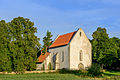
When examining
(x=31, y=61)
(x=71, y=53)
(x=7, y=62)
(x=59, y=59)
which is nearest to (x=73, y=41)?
(x=71, y=53)

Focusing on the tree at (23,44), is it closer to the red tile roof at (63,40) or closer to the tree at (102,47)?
the red tile roof at (63,40)

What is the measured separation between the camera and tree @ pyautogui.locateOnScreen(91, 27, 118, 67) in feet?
235

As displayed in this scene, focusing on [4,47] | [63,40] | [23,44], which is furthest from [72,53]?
[4,47]

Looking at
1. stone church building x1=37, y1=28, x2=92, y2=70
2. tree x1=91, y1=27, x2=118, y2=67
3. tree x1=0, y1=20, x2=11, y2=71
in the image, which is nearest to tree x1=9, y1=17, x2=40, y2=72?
tree x1=0, y1=20, x2=11, y2=71

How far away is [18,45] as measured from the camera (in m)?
54.6

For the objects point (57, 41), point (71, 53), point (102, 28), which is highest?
point (102, 28)

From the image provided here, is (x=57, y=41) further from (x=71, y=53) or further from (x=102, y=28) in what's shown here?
(x=102, y=28)

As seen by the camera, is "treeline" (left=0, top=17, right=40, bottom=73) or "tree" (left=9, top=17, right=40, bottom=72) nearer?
"treeline" (left=0, top=17, right=40, bottom=73)

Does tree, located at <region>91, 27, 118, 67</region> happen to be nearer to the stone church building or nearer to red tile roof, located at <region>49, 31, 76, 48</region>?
the stone church building

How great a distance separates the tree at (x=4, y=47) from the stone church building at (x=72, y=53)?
17836mm

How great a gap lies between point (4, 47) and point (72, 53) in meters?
20.4

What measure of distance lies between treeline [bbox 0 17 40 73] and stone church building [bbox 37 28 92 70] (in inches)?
381

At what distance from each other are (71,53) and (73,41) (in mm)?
3705

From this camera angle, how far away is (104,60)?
235 feet
